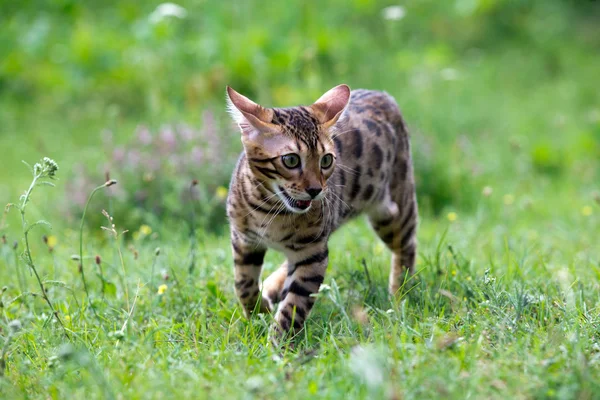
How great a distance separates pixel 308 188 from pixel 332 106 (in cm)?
59

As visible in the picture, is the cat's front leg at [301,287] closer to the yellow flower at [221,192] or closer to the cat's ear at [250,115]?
the cat's ear at [250,115]

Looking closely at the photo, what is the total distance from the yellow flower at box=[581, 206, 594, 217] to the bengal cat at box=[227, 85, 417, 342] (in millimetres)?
2224

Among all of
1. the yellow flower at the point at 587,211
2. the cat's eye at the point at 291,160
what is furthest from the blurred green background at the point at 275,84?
the cat's eye at the point at 291,160

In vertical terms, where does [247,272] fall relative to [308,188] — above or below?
below

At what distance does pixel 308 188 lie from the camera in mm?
3357

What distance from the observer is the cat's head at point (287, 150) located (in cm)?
339

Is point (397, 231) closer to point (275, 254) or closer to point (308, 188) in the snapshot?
point (275, 254)

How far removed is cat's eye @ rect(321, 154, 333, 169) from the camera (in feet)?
11.5

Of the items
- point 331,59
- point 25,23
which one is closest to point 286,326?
point 331,59

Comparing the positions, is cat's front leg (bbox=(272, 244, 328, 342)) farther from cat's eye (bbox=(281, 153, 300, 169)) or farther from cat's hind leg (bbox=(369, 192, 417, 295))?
cat's hind leg (bbox=(369, 192, 417, 295))

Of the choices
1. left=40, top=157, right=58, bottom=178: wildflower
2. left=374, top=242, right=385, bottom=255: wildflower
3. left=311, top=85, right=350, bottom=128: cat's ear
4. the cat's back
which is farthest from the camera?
left=374, top=242, right=385, bottom=255: wildflower

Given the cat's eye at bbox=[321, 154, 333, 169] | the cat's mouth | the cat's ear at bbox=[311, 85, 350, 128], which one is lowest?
the cat's mouth

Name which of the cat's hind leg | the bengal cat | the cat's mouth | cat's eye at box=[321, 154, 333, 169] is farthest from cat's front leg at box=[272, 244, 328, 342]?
the cat's hind leg

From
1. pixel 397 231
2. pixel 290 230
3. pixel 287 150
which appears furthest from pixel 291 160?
pixel 397 231
